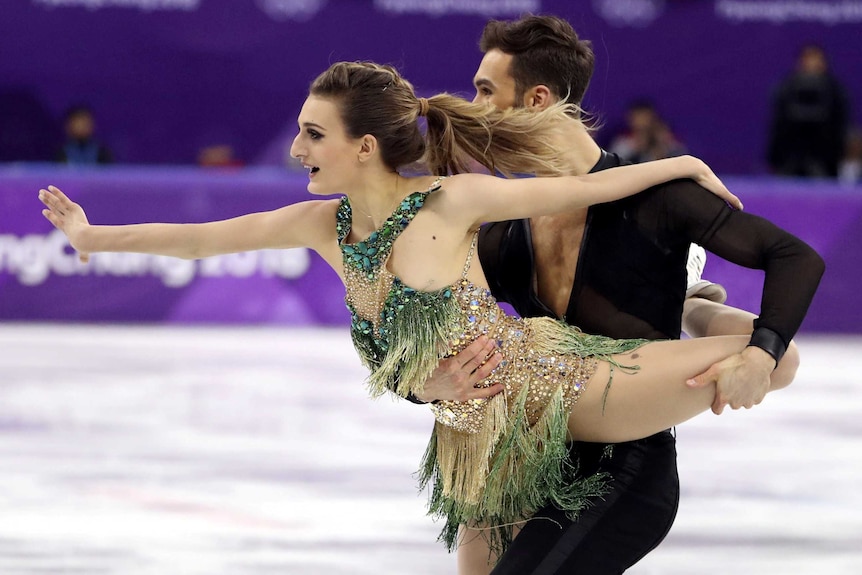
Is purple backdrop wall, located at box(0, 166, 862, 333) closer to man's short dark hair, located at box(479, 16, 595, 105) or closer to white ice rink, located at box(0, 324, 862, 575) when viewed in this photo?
white ice rink, located at box(0, 324, 862, 575)

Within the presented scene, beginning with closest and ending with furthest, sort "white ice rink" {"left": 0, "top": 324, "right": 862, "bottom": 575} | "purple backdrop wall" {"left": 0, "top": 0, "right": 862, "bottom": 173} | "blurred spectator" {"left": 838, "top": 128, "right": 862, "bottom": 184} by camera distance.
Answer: "white ice rink" {"left": 0, "top": 324, "right": 862, "bottom": 575} < "blurred spectator" {"left": 838, "top": 128, "right": 862, "bottom": 184} < "purple backdrop wall" {"left": 0, "top": 0, "right": 862, "bottom": 173}

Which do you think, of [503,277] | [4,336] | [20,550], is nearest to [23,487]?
[20,550]

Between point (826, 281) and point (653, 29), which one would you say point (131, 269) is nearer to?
point (826, 281)

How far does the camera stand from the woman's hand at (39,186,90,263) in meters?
2.98

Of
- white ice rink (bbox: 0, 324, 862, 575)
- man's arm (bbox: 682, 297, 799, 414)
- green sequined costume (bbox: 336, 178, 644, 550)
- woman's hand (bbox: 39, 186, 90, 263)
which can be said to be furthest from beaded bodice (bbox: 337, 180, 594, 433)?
white ice rink (bbox: 0, 324, 862, 575)

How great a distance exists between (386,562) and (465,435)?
3.59ft

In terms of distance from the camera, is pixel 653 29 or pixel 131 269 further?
pixel 653 29

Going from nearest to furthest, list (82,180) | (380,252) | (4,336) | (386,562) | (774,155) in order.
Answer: (380,252) < (386,562) < (4,336) < (82,180) < (774,155)

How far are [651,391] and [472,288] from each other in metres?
0.42

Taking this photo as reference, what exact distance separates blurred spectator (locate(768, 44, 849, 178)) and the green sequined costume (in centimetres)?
784

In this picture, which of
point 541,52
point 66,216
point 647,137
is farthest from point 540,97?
point 647,137

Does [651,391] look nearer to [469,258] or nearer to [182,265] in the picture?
[469,258]

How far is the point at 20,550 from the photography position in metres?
3.78

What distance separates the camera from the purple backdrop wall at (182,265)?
805 centimetres
